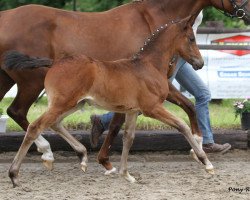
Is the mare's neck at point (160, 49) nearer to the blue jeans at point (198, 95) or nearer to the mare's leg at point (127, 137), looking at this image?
the mare's leg at point (127, 137)

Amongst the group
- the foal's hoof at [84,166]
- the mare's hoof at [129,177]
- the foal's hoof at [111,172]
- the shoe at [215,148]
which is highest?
the foal's hoof at [84,166]

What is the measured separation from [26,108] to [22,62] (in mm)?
973

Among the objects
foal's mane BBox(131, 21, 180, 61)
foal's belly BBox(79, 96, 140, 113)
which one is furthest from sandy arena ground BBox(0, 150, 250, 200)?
foal's mane BBox(131, 21, 180, 61)

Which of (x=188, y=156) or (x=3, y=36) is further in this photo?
(x=188, y=156)

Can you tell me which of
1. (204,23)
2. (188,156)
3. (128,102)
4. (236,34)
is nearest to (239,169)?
(188,156)

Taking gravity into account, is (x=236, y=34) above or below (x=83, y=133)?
below

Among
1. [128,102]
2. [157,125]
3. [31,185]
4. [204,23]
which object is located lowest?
[204,23]

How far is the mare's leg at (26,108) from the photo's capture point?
7648 millimetres

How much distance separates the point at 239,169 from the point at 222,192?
129cm

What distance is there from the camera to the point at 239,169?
788cm

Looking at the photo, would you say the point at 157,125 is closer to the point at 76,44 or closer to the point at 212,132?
the point at 212,132

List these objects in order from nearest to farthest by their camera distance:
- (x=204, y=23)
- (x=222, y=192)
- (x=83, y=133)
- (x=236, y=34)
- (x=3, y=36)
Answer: (x=222, y=192)
(x=3, y=36)
(x=83, y=133)
(x=236, y=34)
(x=204, y=23)

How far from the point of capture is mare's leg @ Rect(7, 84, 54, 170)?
25.1 ft

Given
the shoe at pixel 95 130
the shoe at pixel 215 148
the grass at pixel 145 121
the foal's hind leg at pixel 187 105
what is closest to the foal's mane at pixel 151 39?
the foal's hind leg at pixel 187 105
